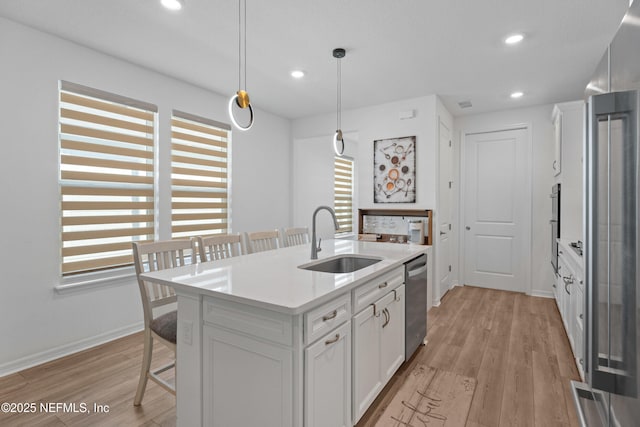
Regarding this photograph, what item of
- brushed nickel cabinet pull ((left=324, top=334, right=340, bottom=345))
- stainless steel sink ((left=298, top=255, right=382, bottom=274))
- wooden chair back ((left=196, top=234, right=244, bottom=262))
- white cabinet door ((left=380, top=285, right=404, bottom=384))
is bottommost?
white cabinet door ((left=380, top=285, right=404, bottom=384))

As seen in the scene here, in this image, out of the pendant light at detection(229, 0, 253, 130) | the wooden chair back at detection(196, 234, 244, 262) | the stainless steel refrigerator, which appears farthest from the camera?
the wooden chair back at detection(196, 234, 244, 262)

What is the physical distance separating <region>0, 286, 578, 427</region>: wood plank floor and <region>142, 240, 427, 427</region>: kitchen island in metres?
0.47

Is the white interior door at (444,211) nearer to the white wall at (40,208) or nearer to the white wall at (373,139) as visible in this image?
the white wall at (373,139)

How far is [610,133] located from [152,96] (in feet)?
11.9

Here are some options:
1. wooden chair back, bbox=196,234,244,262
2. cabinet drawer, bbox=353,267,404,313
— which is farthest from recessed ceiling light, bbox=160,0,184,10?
cabinet drawer, bbox=353,267,404,313

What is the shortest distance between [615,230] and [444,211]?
11.8ft

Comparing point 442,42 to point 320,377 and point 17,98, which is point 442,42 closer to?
point 320,377

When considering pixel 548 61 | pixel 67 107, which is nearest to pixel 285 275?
pixel 67 107

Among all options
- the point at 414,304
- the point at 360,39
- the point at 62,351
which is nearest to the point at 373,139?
the point at 360,39

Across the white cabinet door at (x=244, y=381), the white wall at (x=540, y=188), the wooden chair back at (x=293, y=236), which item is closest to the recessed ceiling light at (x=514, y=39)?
the white wall at (x=540, y=188)

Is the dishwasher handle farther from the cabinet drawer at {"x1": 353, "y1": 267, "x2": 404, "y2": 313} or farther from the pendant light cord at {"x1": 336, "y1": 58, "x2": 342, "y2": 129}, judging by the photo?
the pendant light cord at {"x1": 336, "y1": 58, "x2": 342, "y2": 129}

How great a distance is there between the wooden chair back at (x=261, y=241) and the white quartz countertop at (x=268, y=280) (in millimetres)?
372

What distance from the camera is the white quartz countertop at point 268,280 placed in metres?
1.35

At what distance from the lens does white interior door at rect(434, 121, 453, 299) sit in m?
4.22
